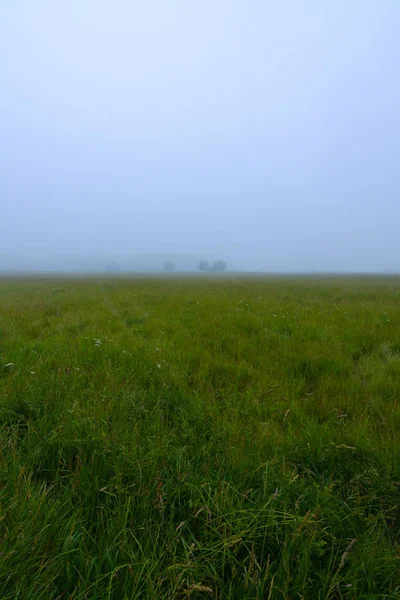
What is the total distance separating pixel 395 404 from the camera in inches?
117

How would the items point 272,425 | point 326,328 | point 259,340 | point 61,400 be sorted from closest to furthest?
point 272,425
point 61,400
point 259,340
point 326,328

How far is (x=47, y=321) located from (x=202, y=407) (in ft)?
22.2

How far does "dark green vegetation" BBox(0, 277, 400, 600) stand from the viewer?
1319 millimetres

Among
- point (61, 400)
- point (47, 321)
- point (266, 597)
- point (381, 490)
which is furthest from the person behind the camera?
point (47, 321)

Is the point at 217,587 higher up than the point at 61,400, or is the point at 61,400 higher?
the point at 61,400

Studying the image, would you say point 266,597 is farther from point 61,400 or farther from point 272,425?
point 61,400

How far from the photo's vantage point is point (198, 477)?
1901 mm

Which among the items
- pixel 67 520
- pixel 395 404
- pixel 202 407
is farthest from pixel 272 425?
pixel 67 520

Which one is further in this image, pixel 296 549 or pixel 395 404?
pixel 395 404

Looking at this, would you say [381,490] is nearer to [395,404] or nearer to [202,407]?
[395,404]

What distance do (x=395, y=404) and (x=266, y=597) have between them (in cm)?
268

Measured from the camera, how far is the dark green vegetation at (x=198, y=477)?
4.33 feet

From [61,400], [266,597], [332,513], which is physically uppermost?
[61,400]

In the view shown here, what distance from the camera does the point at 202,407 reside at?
9.63 ft
